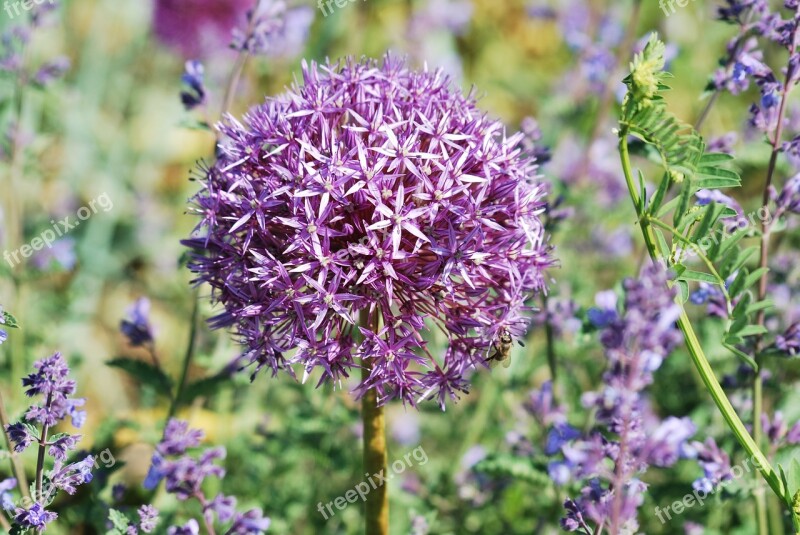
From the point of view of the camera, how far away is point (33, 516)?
7.64 feet

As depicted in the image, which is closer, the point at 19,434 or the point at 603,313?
the point at 19,434

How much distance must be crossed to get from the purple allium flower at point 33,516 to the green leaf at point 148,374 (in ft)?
3.07

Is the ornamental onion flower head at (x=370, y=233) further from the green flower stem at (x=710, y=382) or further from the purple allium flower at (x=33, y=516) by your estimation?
the purple allium flower at (x=33, y=516)

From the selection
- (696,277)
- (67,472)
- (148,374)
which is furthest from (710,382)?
(148,374)

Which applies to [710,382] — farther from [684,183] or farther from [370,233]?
[370,233]

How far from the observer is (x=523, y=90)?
246 inches

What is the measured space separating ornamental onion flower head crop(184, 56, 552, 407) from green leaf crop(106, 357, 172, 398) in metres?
0.61

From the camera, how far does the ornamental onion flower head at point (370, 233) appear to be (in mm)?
2598

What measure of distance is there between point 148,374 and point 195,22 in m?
4.95

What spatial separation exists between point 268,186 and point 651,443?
150 centimetres

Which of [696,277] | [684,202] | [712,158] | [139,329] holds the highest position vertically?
[139,329]

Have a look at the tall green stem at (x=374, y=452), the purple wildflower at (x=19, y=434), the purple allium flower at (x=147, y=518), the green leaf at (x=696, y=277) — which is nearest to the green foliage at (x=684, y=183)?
the green leaf at (x=696, y=277)

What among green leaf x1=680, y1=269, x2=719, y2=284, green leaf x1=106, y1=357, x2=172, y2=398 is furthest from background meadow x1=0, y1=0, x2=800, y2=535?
green leaf x1=680, y1=269, x2=719, y2=284

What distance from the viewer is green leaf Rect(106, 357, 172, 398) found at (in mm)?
3285
